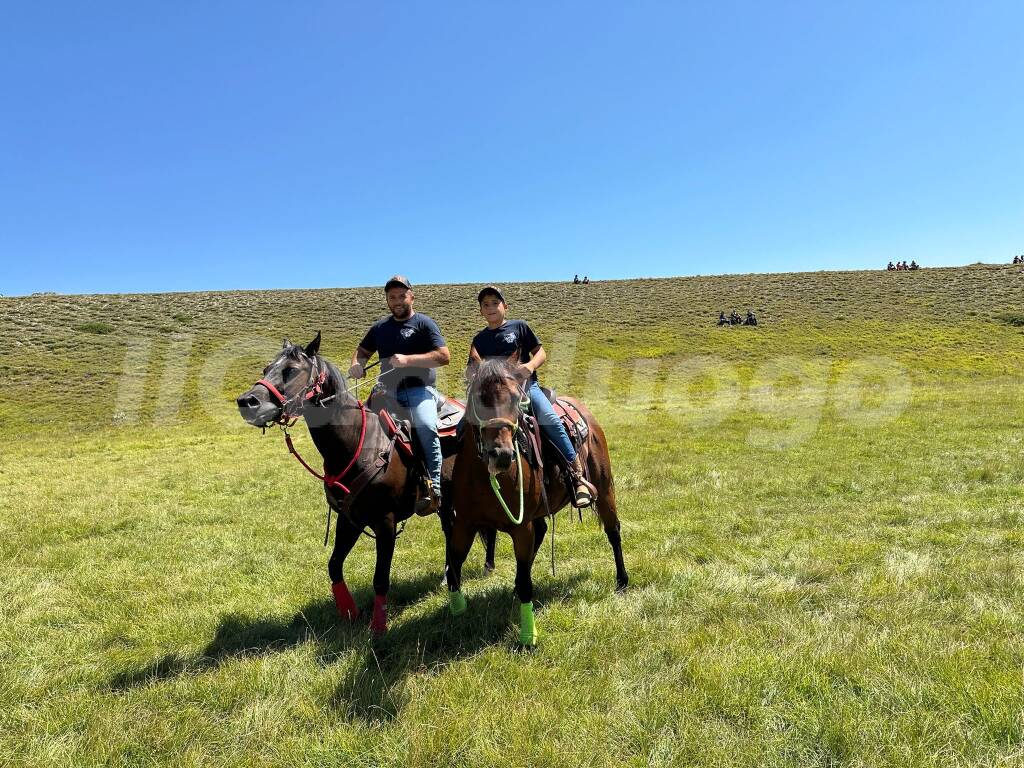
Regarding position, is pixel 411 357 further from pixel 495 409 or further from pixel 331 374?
pixel 495 409

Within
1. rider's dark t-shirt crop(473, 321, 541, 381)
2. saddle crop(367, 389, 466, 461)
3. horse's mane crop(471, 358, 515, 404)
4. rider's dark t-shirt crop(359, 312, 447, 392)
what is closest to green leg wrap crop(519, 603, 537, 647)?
saddle crop(367, 389, 466, 461)

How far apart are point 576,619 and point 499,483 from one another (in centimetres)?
163

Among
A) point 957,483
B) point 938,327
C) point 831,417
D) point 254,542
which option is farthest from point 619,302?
point 254,542

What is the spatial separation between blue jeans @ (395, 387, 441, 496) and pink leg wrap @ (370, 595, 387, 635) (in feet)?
4.03

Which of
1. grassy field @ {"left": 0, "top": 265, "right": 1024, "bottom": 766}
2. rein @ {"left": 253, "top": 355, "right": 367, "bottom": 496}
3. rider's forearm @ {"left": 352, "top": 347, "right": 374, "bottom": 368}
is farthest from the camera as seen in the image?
rider's forearm @ {"left": 352, "top": 347, "right": 374, "bottom": 368}

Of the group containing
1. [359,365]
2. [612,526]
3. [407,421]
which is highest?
[359,365]

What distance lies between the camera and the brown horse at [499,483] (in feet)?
14.2

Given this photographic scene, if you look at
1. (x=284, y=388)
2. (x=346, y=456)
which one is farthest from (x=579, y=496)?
(x=284, y=388)

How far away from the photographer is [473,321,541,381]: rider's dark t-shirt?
18.9ft

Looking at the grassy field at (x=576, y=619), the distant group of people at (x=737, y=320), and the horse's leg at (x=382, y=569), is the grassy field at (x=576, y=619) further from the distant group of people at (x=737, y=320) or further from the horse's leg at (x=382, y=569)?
the distant group of people at (x=737, y=320)

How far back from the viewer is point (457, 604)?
5.46 metres

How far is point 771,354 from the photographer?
3962 centimetres

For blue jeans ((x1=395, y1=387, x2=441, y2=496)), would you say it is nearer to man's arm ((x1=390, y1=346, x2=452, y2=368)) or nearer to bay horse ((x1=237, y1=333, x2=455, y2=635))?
bay horse ((x1=237, y1=333, x2=455, y2=635))

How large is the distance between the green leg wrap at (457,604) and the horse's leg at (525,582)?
0.74 m
